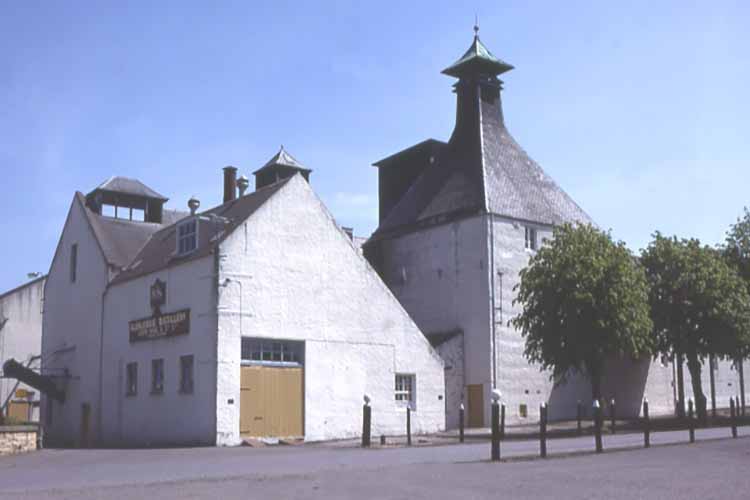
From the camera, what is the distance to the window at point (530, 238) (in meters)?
39.5

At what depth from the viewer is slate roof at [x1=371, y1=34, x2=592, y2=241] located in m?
39.6

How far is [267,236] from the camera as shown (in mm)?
30719

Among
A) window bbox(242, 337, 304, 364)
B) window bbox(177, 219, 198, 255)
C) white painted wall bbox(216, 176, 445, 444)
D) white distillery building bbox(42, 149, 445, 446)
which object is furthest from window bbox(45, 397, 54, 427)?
white painted wall bbox(216, 176, 445, 444)

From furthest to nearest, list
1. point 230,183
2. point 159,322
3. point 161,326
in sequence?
point 230,183, point 159,322, point 161,326

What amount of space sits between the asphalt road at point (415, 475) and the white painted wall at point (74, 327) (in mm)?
16293

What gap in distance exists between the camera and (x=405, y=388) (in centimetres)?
3378

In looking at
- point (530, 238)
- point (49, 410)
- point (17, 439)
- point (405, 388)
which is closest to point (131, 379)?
point (17, 439)

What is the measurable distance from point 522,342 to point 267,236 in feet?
42.8

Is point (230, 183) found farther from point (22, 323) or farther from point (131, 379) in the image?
point (22, 323)

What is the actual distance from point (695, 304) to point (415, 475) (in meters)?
25.1

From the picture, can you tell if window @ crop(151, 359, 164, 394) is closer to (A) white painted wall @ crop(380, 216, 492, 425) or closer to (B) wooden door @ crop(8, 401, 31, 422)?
(A) white painted wall @ crop(380, 216, 492, 425)

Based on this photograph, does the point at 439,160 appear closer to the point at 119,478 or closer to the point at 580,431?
the point at 580,431

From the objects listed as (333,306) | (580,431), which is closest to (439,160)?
(333,306)

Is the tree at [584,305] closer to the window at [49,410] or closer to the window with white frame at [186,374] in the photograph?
the window with white frame at [186,374]
